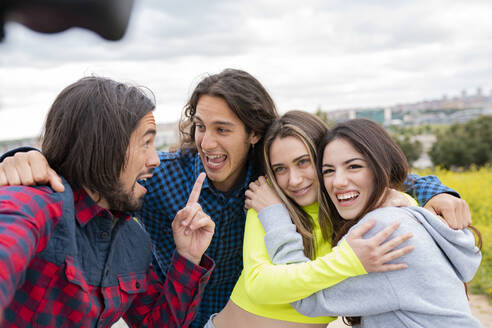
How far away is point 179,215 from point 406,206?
3.49 ft

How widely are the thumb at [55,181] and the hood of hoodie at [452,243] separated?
1454 millimetres

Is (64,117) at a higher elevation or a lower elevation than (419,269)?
higher

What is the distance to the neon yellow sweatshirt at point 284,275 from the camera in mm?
1857

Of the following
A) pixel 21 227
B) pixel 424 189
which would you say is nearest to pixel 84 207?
pixel 21 227

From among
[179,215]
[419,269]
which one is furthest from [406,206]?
[179,215]

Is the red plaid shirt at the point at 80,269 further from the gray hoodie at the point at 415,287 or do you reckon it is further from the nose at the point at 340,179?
the nose at the point at 340,179

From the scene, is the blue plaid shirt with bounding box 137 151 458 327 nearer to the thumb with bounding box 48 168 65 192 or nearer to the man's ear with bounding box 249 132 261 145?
the man's ear with bounding box 249 132 261 145

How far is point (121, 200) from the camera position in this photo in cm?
190

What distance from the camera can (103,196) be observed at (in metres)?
1.87

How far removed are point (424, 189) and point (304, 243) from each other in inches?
32.6

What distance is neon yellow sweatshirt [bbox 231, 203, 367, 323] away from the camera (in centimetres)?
186

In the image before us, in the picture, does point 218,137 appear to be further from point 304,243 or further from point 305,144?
point 304,243

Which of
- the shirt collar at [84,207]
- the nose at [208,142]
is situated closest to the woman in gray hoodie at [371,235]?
the nose at [208,142]

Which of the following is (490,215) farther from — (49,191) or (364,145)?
(49,191)
